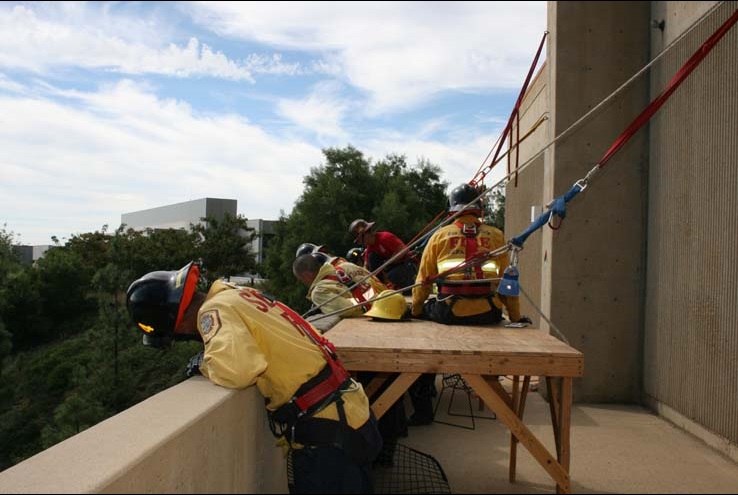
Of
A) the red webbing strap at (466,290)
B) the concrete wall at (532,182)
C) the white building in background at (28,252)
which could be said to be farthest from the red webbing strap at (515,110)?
the white building in background at (28,252)

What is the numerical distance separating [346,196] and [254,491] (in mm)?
27673

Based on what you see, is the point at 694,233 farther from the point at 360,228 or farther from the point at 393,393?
the point at 360,228

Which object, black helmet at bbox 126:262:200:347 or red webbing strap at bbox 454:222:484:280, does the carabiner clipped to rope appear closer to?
red webbing strap at bbox 454:222:484:280

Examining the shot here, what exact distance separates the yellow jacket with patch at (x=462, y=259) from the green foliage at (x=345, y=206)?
73.5 feet

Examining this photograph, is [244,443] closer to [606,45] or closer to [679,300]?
[679,300]

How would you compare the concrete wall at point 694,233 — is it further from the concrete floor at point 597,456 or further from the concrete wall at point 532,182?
the concrete wall at point 532,182

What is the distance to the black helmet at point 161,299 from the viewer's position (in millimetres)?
2752

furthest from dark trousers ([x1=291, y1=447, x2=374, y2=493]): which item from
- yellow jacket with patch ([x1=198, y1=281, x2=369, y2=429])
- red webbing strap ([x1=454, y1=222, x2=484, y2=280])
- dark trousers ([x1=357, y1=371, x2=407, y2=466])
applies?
red webbing strap ([x1=454, y1=222, x2=484, y2=280])

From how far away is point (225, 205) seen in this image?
3425 centimetres

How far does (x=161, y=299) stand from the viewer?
276 centimetres

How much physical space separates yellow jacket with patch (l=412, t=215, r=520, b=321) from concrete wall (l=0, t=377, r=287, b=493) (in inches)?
80.5

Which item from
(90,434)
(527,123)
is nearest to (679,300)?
(527,123)

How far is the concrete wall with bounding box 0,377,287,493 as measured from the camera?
1.66 m

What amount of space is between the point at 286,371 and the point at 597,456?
278 cm
